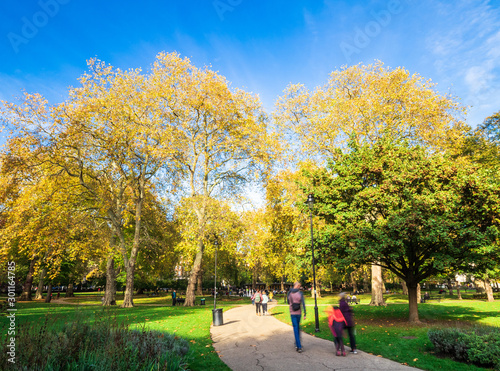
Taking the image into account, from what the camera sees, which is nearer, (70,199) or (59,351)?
(59,351)

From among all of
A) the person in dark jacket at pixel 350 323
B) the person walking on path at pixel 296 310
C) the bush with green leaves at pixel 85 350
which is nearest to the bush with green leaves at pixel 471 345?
the person in dark jacket at pixel 350 323

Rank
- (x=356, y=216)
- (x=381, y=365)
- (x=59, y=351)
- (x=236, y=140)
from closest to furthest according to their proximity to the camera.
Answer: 1. (x=59, y=351)
2. (x=381, y=365)
3. (x=356, y=216)
4. (x=236, y=140)

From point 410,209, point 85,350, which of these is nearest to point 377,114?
point 410,209

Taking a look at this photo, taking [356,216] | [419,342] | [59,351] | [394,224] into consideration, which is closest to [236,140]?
[356,216]

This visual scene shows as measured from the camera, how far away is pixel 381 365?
739 centimetres

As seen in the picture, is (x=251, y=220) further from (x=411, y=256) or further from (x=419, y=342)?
(x=419, y=342)

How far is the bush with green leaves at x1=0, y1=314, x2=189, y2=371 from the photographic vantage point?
4887mm

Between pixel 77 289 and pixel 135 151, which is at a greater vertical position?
pixel 135 151

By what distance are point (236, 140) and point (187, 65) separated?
27.5 ft

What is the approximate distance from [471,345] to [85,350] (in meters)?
9.12

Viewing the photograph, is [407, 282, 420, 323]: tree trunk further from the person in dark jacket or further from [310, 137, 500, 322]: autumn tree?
the person in dark jacket

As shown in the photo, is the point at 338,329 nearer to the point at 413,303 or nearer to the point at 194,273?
the point at 413,303

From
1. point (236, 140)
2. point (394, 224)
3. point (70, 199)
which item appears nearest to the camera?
point (394, 224)

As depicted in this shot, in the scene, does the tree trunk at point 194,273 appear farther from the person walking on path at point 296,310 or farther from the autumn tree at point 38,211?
the person walking on path at point 296,310
